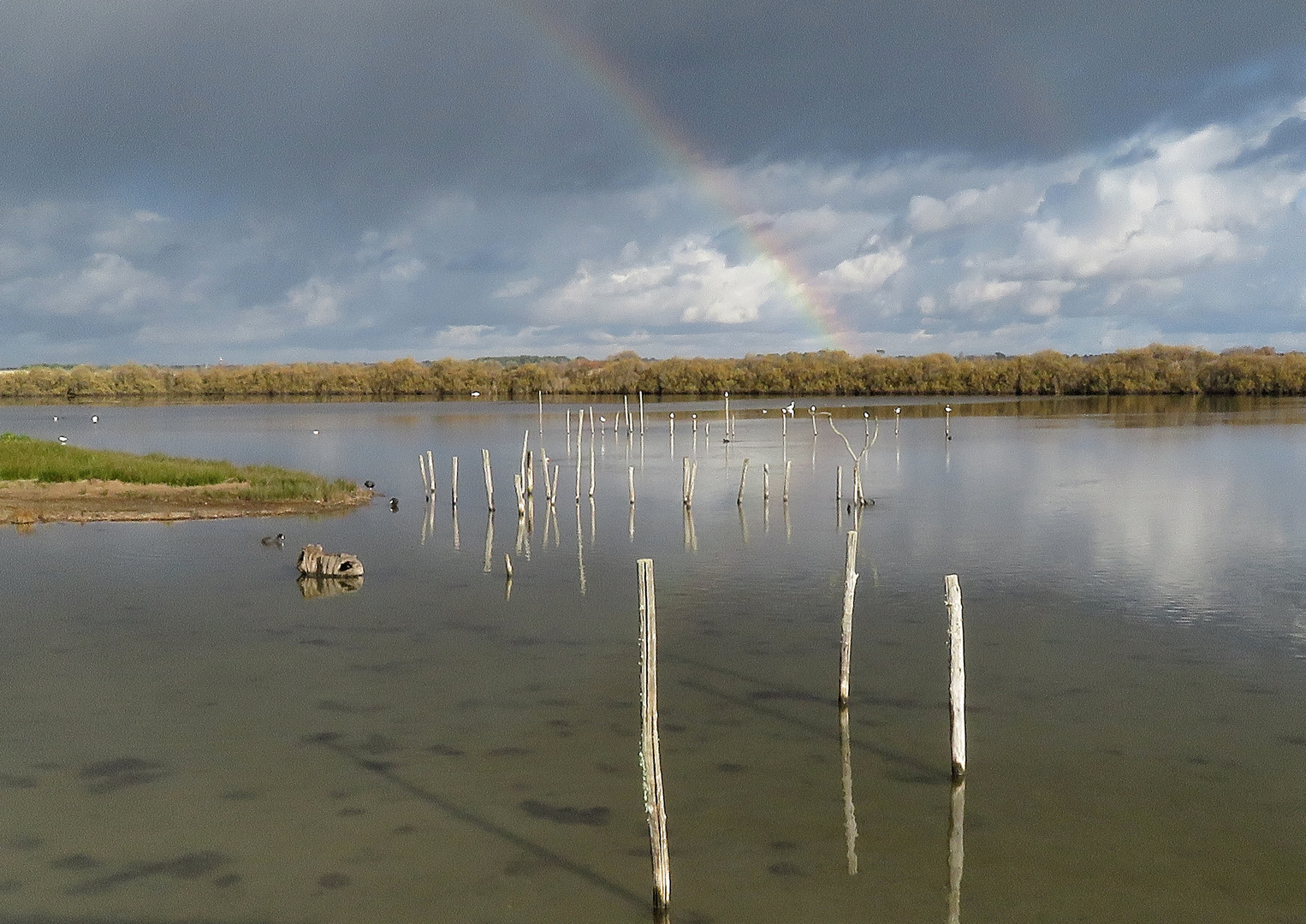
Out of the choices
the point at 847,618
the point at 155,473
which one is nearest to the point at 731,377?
the point at 155,473

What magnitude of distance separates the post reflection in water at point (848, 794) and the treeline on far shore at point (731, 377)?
104m

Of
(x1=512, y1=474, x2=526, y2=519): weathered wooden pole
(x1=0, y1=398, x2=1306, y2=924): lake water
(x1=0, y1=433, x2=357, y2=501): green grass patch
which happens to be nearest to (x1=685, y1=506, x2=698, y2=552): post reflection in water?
(x1=0, y1=398, x2=1306, y2=924): lake water

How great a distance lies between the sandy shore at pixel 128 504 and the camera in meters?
27.3

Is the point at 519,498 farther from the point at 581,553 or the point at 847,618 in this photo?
the point at 847,618

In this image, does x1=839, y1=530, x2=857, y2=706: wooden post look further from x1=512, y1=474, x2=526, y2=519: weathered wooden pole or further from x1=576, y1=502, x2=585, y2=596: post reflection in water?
x1=512, y1=474, x2=526, y2=519: weathered wooden pole

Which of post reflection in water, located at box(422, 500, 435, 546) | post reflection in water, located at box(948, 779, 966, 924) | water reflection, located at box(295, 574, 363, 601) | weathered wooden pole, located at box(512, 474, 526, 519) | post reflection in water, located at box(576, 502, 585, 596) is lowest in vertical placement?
post reflection in water, located at box(948, 779, 966, 924)

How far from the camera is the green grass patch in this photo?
101 ft

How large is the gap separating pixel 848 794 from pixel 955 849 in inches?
50.6

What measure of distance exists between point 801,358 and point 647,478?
111 m

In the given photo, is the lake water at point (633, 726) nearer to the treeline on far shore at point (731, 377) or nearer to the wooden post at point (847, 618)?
the wooden post at point (847, 618)

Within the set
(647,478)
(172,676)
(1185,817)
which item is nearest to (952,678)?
(1185,817)

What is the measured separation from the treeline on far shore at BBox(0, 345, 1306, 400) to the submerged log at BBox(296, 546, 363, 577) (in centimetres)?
9595

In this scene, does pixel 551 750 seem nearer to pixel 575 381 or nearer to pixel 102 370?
pixel 575 381

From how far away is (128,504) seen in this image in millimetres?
28812
